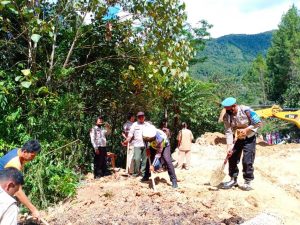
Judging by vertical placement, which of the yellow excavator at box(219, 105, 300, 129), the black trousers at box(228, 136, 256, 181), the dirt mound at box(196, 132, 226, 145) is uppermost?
the black trousers at box(228, 136, 256, 181)

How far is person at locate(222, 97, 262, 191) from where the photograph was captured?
6988 millimetres

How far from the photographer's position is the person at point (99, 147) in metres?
9.19

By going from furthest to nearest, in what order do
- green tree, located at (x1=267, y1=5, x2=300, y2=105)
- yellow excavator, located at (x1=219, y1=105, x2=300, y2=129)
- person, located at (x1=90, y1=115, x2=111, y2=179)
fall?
green tree, located at (x1=267, y1=5, x2=300, y2=105)
yellow excavator, located at (x1=219, y1=105, x2=300, y2=129)
person, located at (x1=90, y1=115, x2=111, y2=179)

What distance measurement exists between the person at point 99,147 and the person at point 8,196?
6074 millimetres

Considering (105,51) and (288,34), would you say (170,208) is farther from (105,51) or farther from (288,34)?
(288,34)

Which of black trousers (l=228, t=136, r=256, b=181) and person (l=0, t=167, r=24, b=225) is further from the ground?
person (l=0, t=167, r=24, b=225)

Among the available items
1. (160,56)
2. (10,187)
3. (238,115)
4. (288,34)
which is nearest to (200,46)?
(160,56)

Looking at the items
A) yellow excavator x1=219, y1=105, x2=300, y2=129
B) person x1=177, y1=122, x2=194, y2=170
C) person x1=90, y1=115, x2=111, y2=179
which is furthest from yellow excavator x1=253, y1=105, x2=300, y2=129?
person x1=90, y1=115, x2=111, y2=179

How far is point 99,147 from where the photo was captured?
930cm

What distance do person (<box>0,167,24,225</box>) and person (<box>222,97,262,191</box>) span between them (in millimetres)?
4509

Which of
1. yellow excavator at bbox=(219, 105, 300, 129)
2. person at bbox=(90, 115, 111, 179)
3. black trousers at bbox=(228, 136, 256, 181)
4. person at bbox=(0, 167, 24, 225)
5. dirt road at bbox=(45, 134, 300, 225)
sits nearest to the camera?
person at bbox=(0, 167, 24, 225)

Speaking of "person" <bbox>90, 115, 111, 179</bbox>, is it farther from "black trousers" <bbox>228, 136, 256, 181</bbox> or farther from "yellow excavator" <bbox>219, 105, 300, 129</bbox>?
"yellow excavator" <bbox>219, 105, 300, 129</bbox>

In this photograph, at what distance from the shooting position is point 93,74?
1065cm

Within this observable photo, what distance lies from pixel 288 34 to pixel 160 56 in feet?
153
